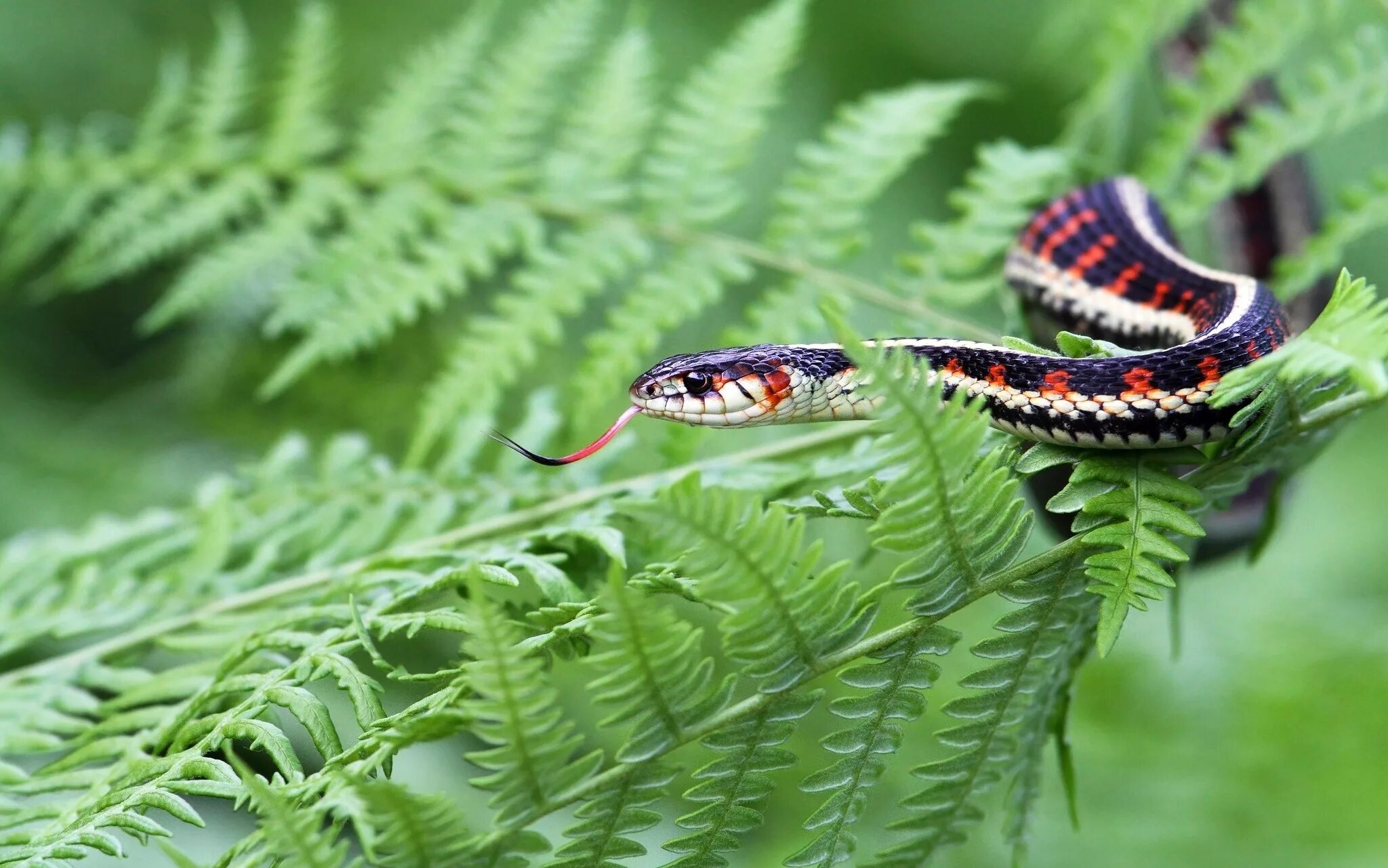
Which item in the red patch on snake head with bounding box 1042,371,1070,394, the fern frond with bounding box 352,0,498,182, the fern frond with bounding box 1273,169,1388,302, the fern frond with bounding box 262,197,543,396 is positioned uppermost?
the fern frond with bounding box 352,0,498,182

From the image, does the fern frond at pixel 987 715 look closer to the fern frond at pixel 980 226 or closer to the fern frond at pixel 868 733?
the fern frond at pixel 868 733

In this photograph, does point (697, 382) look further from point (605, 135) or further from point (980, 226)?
point (605, 135)

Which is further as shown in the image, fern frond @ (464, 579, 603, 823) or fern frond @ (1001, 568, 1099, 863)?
fern frond @ (1001, 568, 1099, 863)

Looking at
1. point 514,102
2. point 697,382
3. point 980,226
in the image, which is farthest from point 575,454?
point 514,102

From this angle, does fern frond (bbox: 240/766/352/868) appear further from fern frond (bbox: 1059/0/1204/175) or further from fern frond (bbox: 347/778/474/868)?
fern frond (bbox: 1059/0/1204/175)

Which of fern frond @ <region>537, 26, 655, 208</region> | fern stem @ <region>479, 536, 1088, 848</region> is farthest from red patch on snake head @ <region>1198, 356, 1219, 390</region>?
fern frond @ <region>537, 26, 655, 208</region>

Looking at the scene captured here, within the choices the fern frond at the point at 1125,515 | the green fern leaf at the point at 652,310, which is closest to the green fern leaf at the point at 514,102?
the green fern leaf at the point at 652,310
